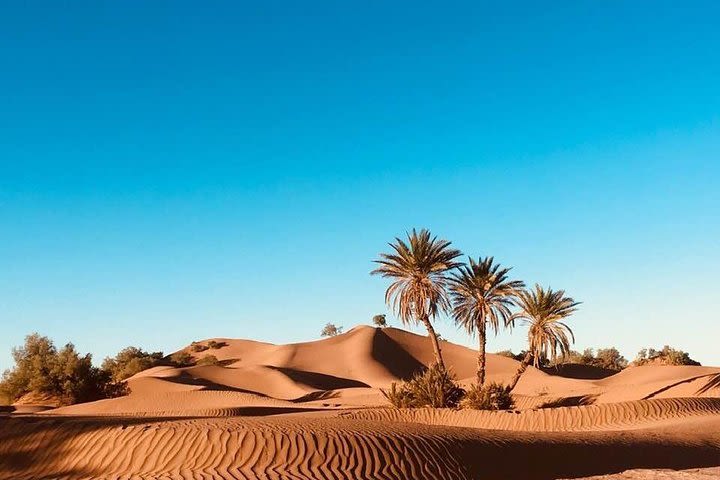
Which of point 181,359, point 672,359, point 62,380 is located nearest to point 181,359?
point 181,359

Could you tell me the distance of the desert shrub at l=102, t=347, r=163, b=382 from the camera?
60.4 meters

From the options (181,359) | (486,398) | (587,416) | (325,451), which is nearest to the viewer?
(325,451)

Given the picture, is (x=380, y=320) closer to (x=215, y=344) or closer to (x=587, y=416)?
(x=215, y=344)

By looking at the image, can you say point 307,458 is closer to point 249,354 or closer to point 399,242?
point 399,242

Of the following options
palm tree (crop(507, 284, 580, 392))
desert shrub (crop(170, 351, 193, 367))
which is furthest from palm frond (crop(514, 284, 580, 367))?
desert shrub (crop(170, 351, 193, 367))

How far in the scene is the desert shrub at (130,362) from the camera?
198 ft

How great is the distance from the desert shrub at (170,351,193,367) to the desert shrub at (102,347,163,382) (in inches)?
73.6

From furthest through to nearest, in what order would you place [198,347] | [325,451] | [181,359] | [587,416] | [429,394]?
[198,347] → [181,359] → [429,394] → [587,416] → [325,451]

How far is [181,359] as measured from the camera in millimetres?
74562

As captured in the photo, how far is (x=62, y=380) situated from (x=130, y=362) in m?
24.4

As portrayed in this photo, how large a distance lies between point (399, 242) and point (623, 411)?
1444 centimetres

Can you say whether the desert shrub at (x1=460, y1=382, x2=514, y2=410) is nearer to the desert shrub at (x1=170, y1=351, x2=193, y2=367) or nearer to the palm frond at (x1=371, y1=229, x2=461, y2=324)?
the palm frond at (x1=371, y1=229, x2=461, y2=324)

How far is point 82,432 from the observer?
51.1 ft

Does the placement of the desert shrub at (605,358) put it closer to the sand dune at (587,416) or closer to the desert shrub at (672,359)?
the desert shrub at (672,359)
